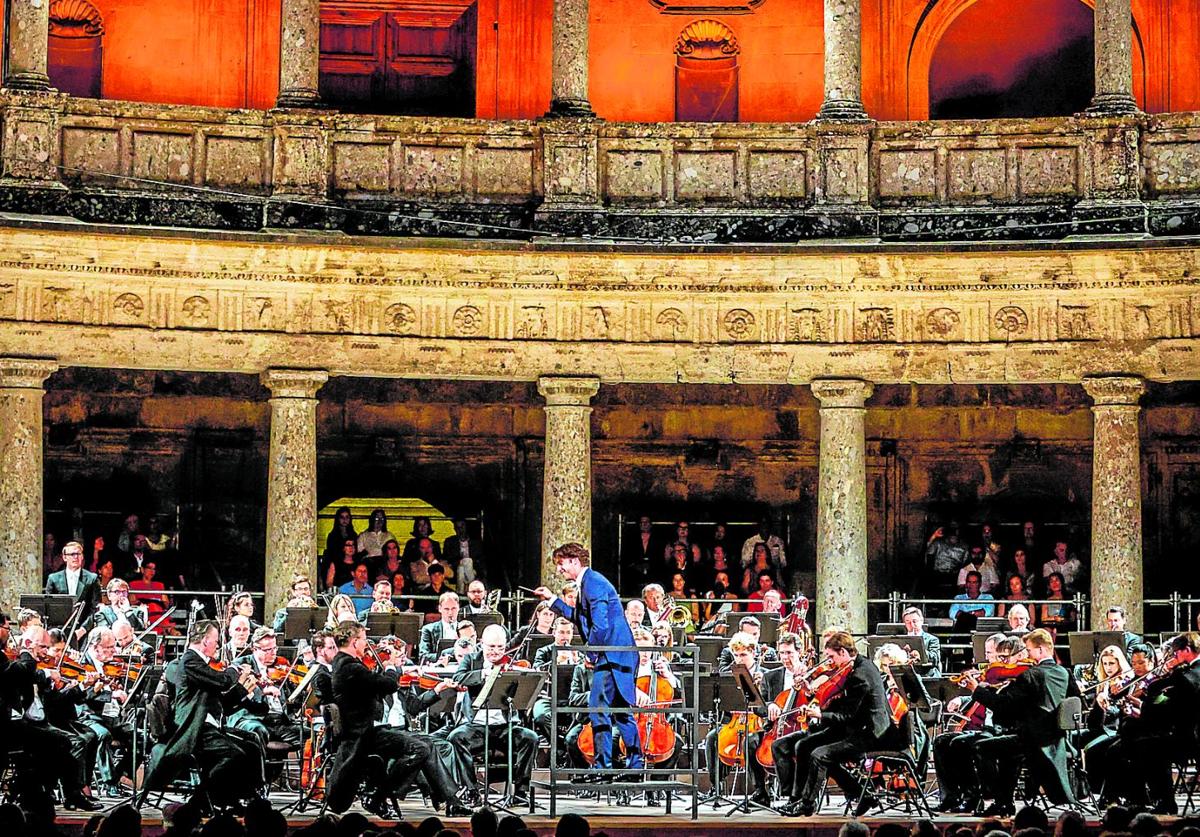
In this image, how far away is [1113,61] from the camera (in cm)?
2359

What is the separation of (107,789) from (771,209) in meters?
9.88

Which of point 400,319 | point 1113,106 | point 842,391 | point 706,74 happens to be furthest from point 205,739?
point 706,74

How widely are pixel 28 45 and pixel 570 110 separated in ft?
18.5

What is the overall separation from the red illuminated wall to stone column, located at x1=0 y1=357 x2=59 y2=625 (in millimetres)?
4737

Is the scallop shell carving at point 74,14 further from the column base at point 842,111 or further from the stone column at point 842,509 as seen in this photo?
the stone column at point 842,509

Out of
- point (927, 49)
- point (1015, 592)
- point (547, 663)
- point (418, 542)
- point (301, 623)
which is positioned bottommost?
point (547, 663)

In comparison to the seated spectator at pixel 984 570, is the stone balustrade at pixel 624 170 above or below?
above

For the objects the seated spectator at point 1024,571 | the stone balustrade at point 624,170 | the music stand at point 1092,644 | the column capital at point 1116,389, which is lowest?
the music stand at point 1092,644

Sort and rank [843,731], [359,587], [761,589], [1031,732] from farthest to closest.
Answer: [761,589]
[359,587]
[843,731]
[1031,732]

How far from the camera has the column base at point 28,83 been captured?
74.9 ft

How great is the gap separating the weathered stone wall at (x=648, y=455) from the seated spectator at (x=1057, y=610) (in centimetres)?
257

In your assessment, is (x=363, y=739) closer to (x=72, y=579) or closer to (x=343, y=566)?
(x=72, y=579)

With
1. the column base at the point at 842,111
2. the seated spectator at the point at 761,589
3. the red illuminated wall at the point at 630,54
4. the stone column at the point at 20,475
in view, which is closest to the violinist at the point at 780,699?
the seated spectator at the point at 761,589

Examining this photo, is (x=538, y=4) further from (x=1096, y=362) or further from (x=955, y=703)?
(x=955, y=703)
